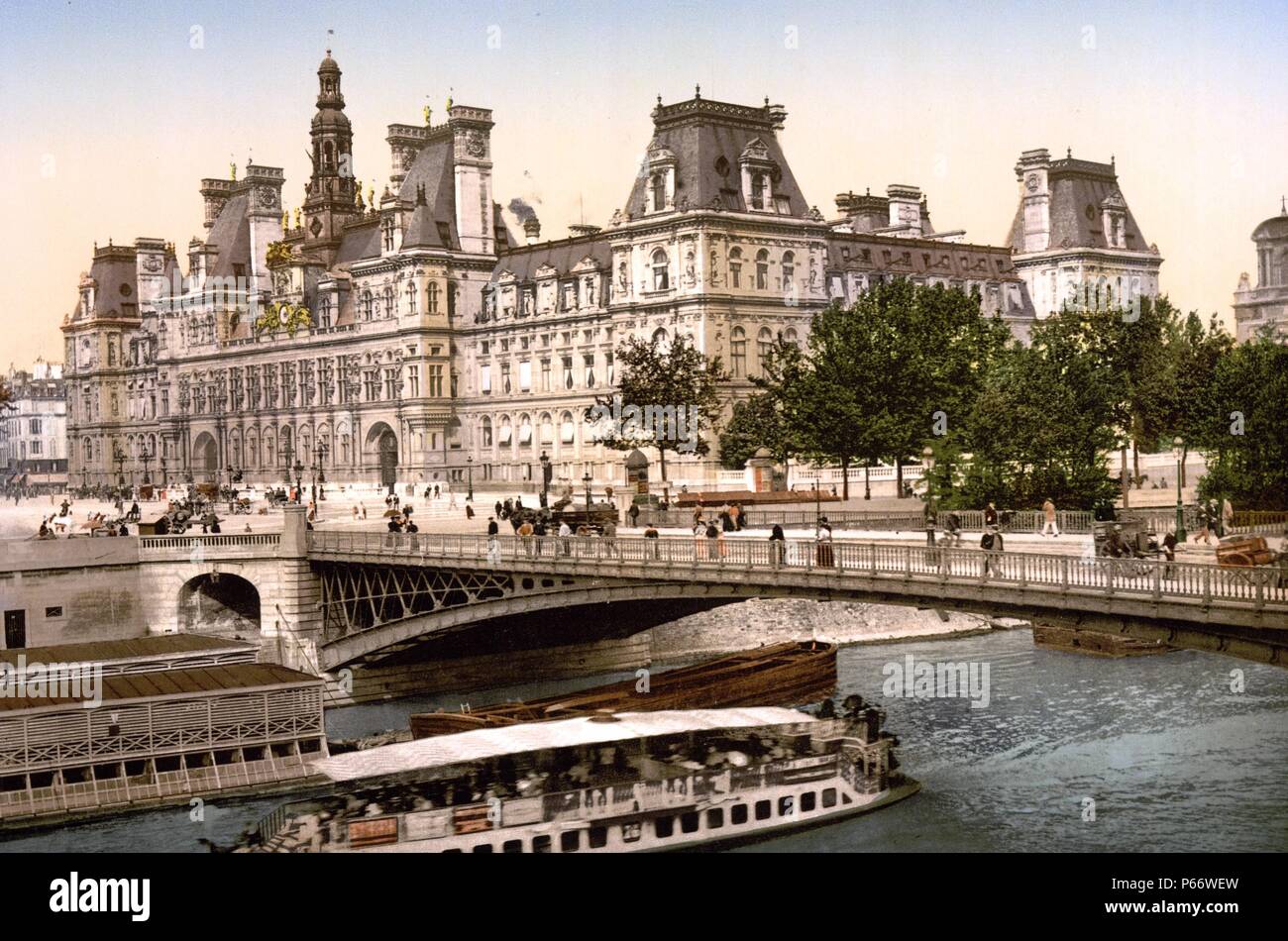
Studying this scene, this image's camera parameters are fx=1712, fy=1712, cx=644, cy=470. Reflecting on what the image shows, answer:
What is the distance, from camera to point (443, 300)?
389 ft

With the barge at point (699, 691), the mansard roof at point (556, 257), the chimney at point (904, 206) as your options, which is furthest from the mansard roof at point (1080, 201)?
the barge at point (699, 691)

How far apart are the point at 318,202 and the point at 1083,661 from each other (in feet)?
308

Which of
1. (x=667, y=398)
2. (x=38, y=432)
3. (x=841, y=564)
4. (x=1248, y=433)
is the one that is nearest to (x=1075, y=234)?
(x=667, y=398)

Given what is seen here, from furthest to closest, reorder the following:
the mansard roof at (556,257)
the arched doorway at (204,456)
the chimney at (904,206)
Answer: the arched doorway at (204,456) → the chimney at (904,206) → the mansard roof at (556,257)

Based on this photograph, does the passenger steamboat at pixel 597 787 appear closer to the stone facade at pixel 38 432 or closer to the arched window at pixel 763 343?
the arched window at pixel 763 343

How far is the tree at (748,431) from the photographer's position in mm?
89875

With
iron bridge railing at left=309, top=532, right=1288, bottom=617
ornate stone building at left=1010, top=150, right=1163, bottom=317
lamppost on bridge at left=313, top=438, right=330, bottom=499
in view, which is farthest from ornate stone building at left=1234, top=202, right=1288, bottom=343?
lamppost on bridge at left=313, top=438, right=330, bottom=499

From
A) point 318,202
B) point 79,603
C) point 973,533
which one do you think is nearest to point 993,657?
point 973,533

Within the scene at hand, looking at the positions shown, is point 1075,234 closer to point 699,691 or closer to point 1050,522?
point 1050,522

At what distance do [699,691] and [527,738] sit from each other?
868 centimetres

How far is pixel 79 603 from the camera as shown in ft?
214

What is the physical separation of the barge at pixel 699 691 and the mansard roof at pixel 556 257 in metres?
52.8

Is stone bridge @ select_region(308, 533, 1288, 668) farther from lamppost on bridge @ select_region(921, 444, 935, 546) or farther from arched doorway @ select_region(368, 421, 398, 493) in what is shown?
arched doorway @ select_region(368, 421, 398, 493)
